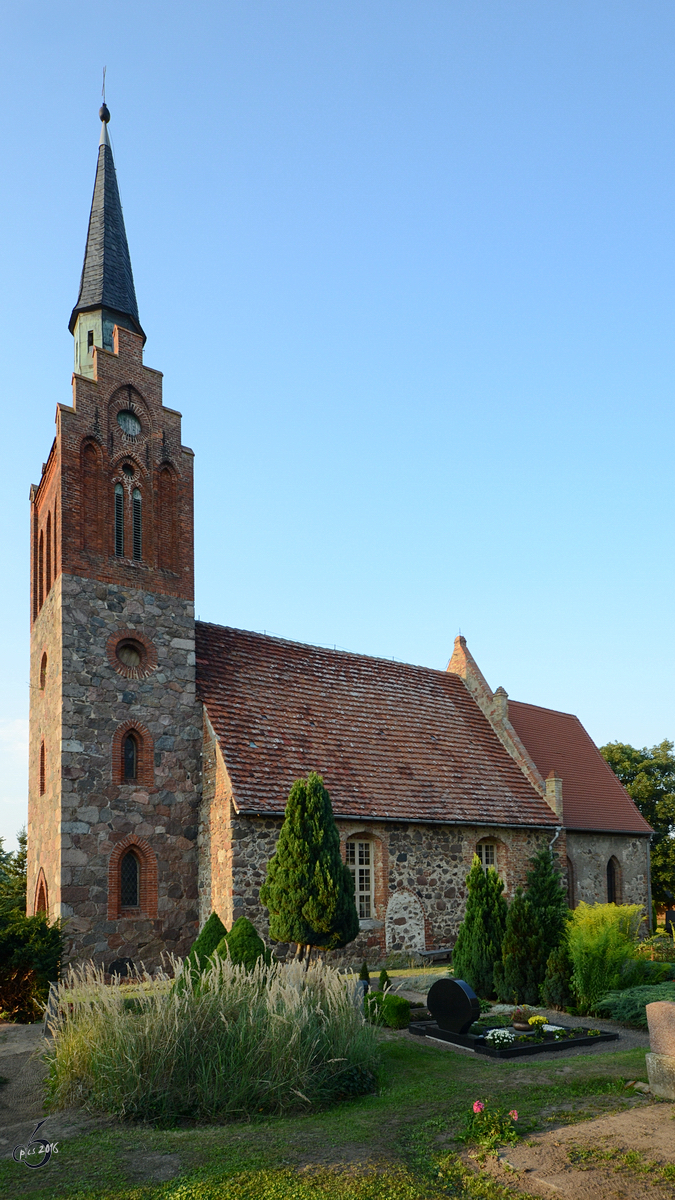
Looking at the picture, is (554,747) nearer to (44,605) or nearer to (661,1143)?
(44,605)

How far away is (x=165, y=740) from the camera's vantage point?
19.8 metres

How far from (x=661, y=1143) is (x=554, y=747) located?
22591 mm

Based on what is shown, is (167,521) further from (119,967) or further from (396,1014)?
(396,1014)

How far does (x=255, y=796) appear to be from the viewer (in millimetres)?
18547

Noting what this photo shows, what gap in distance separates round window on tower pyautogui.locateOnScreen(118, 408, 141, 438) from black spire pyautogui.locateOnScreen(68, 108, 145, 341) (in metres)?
2.45

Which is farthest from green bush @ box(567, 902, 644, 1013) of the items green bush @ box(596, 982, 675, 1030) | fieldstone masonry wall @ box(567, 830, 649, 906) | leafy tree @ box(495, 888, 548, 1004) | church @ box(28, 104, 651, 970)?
fieldstone masonry wall @ box(567, 830, 649, 906)

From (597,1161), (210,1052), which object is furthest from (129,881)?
(597,1161)

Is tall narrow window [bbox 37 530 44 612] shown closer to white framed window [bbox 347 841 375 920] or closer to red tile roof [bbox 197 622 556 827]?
red tile roof [bbox 197 622 556 827]

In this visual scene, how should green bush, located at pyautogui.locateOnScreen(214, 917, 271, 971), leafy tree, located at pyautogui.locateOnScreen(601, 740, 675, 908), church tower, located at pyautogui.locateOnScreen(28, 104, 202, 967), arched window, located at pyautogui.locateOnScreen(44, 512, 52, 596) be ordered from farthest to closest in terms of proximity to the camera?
leafy tree, located at pyautogui.locateOnScreen(601, 740, 675, 908) → arched window, located at pyautogui.locateOnScreen(44, 512, 52, 596) → church tower, located at pyautogui.locateOnScreen(28, 104, 202, 967) → green bush, located at pyautogui.locateOnScreen(214, 917, 271, 971)

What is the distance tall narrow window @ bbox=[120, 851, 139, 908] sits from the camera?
18547mm

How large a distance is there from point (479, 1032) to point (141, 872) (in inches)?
340

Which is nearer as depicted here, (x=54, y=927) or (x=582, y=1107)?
(x=582, y=1107)

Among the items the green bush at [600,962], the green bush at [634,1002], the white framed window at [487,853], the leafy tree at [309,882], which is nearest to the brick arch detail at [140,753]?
the leafy tree at [309,882]

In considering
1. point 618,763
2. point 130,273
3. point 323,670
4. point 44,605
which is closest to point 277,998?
point 44,605
